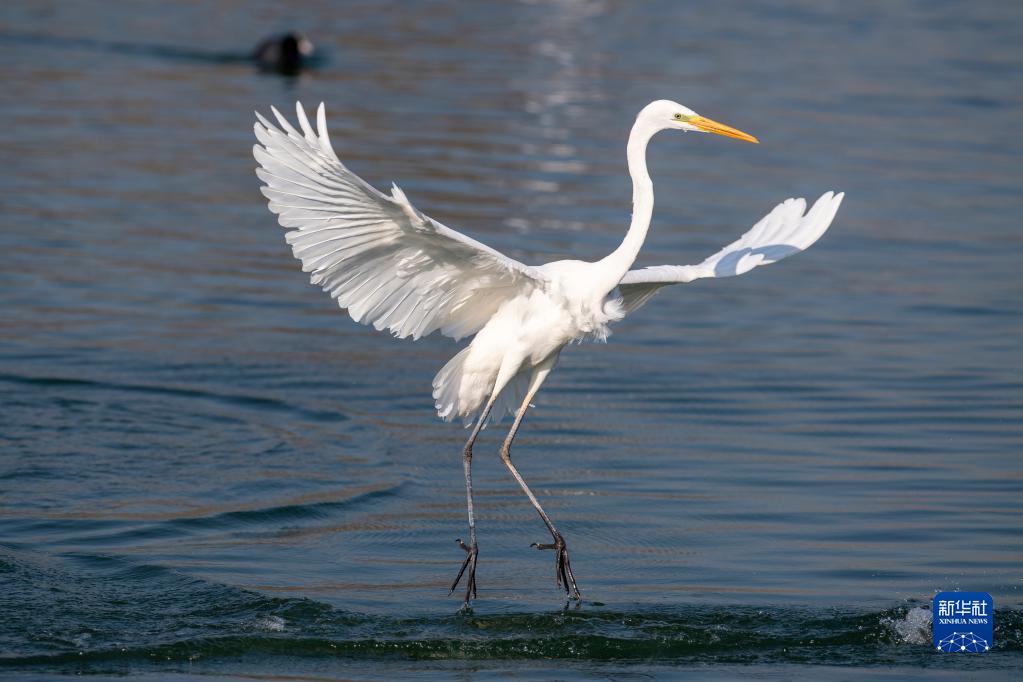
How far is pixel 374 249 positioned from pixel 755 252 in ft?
8.48

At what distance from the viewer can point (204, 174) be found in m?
18.5

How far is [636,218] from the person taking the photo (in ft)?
27.5

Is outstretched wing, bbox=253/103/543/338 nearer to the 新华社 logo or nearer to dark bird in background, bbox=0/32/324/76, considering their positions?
the 新华社 logo

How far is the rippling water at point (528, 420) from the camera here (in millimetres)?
7906

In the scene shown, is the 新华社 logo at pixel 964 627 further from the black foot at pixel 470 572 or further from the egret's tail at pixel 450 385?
the egret's tail at pixel 450 385

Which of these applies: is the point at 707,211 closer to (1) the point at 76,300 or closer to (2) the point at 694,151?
(2) the point at 694,151

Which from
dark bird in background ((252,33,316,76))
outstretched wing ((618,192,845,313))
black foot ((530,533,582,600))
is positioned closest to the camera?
black foot ((530,533,582,600))

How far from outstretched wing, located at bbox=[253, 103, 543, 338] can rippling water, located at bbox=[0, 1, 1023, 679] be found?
143 centimetres

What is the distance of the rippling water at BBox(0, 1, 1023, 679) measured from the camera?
7.91m

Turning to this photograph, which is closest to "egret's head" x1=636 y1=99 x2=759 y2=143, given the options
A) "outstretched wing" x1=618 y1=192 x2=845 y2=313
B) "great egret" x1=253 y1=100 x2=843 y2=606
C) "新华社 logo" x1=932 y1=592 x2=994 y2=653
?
"great egret" x1=253 y1=100 x2=843 y2=606

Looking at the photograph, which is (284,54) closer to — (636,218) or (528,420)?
(528,420)

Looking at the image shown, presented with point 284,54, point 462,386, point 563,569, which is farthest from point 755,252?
point 284,54

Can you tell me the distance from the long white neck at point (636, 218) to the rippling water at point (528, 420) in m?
1.75

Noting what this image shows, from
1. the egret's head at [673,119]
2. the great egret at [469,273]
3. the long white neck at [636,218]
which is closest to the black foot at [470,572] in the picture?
the great egret at [469,273]
